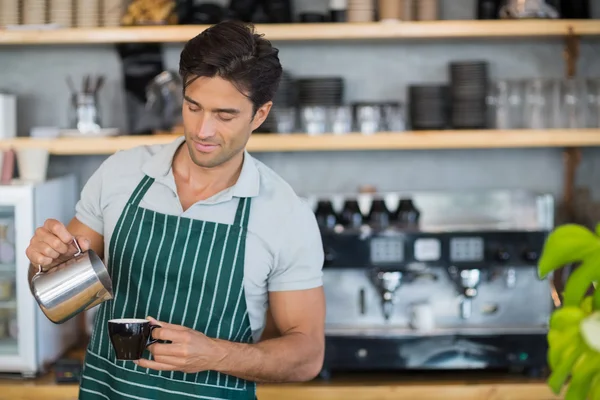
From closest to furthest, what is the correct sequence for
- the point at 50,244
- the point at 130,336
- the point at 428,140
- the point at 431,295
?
the point at 130,336
the point at 50,244
the point at 431,295
the point at 428,140

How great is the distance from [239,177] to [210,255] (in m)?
0.17

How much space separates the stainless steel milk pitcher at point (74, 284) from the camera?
167 cm

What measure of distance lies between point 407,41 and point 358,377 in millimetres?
1287

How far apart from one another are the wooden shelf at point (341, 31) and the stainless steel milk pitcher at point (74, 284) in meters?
1.49

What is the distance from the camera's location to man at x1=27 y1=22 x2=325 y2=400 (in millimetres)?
1785

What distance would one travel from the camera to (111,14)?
10.1 ft

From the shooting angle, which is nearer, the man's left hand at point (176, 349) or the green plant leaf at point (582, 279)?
the green plant leaf at point (582, 279)

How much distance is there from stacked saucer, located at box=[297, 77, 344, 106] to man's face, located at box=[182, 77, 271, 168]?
141 cm

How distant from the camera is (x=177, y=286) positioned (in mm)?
1824

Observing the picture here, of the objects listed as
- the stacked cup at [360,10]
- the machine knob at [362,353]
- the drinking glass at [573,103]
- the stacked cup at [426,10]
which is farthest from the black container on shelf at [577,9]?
the machine knob at [362,353]

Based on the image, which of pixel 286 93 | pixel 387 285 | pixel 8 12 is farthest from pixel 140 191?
pixel 8 12

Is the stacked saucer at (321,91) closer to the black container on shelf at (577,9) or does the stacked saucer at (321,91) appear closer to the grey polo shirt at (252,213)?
the black container on shelf at (577,9)

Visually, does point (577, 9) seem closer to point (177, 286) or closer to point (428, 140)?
point (428, 140)

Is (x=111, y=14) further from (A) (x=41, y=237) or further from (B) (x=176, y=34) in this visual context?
(A) (x=41, y=237)
